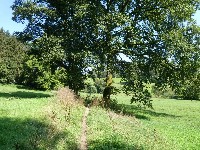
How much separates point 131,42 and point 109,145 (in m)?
21.4

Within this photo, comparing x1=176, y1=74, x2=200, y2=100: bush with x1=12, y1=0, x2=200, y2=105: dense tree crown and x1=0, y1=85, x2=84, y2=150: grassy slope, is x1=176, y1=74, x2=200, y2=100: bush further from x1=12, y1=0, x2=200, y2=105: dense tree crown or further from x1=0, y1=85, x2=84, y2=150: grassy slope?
x1=0, y1=85, x2=84, y2=150: grassy slope

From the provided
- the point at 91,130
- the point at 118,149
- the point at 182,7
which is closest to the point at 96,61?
the point at 182,7

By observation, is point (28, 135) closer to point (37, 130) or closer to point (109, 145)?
point (37, 130)

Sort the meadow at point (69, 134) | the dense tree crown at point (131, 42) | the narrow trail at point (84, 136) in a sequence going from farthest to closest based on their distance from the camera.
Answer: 1. the dense tree crown at point (131, 42)
2. the narrow trail at point (84, 136)
3. the meadow at point (69, 134)

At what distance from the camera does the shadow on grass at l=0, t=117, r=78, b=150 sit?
1497cm

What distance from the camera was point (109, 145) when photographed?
712 inches

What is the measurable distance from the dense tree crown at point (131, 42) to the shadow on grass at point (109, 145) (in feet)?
58.1

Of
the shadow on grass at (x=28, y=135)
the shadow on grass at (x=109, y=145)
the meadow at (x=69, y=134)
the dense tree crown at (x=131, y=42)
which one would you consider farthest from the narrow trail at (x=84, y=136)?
the dense tree crown at (x=131, y=42)

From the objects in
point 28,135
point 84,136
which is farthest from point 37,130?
point 84,136

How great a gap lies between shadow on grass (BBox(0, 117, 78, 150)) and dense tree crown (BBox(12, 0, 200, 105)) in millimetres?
16965

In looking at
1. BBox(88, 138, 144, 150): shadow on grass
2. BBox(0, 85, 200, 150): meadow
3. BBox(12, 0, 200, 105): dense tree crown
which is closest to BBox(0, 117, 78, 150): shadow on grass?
BBox(0, 85, 200, 150): meadow

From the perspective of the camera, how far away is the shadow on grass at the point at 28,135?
14969 mm

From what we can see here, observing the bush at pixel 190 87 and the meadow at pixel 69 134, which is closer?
the meadow at pixel 69 134

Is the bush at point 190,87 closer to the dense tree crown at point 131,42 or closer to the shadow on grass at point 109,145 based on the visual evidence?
the dense tree crown at point 131,42
